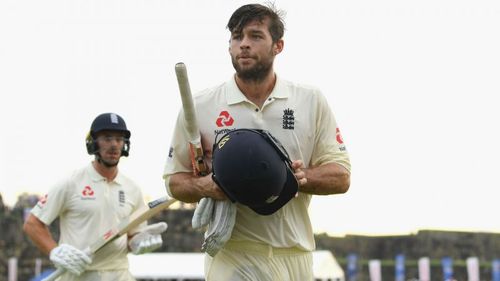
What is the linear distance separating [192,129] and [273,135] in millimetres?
409

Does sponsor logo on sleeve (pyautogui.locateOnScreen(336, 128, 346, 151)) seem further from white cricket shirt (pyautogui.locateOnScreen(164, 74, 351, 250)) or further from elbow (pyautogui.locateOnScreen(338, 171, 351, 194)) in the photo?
elbow (pyautogui.locateOnScreen(338, 171, 351, 194))

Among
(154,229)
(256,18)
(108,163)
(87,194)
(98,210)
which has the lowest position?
(154,229)

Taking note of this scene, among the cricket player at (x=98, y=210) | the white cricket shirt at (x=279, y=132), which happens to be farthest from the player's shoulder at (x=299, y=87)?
the cricket player at (x=98, y=210)

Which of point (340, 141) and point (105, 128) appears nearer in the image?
point (340, 141)

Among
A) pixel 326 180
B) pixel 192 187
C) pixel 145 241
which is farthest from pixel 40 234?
pixel 326 180

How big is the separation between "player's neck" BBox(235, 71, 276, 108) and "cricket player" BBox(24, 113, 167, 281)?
3.34 m

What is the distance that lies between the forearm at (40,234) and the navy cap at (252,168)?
417 centimetres

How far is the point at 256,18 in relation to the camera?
5.93 m

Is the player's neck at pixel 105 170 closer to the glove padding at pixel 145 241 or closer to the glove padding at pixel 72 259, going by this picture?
A: the glove padding at pixel 145 241

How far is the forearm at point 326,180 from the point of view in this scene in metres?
5.88

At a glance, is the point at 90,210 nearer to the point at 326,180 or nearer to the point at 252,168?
the point at 326,180

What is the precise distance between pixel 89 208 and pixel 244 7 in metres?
3.80

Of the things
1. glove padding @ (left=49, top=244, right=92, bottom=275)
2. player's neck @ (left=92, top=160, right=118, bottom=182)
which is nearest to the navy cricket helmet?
player's neck @ (left=92, top=160, right=118, bottom=182)

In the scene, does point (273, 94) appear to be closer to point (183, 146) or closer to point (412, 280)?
point (183, 146)
